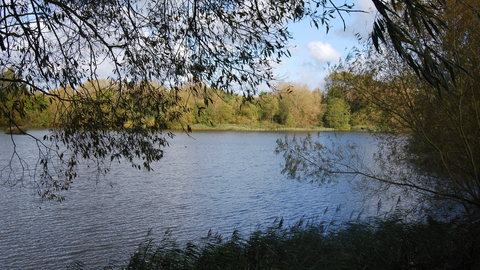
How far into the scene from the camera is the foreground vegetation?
439 cm

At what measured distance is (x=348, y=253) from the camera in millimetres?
4461

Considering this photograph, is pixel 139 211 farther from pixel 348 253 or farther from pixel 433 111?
pixel 433 111

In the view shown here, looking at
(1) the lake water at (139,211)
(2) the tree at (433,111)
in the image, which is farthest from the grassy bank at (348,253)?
(1) the lake water at (139,211)

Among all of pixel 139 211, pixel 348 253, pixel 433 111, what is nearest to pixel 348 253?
pixel 348 253

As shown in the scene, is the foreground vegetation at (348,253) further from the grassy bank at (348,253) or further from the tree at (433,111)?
the tree at (433,111)

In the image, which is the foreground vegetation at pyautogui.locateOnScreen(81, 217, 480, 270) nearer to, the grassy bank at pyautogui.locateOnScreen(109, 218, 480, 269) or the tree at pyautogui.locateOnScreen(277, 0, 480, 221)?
the grassy bank at pyautogui.locateOnScreen(109, 218, 480, 269)

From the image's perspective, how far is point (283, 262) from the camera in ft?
14.1

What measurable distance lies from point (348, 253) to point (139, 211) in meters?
6.65

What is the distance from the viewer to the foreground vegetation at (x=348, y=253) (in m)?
4.39

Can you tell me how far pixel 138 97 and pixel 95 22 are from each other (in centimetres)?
130

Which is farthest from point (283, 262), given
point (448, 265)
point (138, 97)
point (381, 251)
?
point (138, 97)

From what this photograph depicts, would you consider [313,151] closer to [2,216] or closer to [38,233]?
[38,233]

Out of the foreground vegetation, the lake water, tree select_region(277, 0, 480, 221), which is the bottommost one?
the lake water

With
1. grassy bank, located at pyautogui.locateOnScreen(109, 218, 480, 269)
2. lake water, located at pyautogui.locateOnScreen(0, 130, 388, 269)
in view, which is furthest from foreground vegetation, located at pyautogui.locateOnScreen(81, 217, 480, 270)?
lake water, located at pyautogui.locateOnScreen(0, 130, 388, 269)
